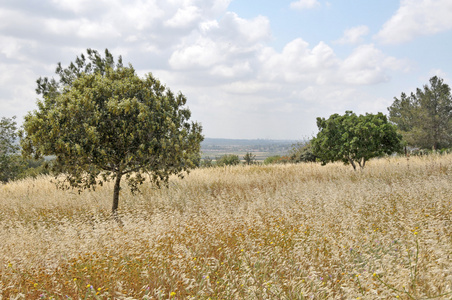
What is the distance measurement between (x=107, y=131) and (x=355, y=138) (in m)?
9.37

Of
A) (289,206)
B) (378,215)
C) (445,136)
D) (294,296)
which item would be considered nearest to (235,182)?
(289,206)

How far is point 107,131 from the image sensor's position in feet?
27.8

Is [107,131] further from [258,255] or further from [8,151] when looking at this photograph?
[8,151]

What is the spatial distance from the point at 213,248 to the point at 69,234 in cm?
265

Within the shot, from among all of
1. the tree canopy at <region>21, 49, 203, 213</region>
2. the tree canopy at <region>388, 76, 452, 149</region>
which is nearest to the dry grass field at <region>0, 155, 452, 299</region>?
the tree canopy at <region>21, 49, 203, 213</region>

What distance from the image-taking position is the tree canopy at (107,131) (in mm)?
8125

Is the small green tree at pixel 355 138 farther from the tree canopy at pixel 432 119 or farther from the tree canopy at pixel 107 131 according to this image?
the tree canopy at pixel 432 119

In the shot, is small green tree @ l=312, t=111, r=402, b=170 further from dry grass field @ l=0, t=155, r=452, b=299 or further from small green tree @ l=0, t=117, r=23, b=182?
small green tree @ l=0, t=117, r=23, b=182

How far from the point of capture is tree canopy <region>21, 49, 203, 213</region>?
26.7 ft

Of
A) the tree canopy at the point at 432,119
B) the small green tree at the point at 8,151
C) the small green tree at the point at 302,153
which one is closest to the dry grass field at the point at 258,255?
the small green tree at the point at 8,151

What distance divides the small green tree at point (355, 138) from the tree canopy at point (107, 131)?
6.78 m

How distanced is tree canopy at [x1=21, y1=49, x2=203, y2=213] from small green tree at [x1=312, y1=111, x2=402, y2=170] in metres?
6.78

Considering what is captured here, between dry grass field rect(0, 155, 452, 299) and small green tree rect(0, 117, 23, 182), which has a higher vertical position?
small green tree rect(0, 117, 23, 182)

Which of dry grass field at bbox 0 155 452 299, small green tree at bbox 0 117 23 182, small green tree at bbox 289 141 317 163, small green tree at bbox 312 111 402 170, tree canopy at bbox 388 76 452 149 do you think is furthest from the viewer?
A: tree canopy at bbox 388 76 452 149
